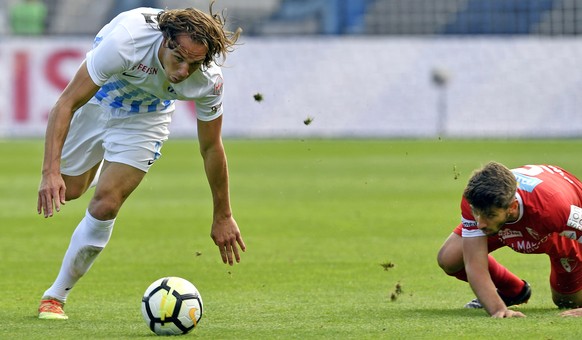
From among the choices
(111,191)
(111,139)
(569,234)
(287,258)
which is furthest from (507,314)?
(287,258)

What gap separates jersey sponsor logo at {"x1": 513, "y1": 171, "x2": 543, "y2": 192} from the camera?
6.68 m

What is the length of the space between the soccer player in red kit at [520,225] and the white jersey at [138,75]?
171 cm

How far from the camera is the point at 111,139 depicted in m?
7.36

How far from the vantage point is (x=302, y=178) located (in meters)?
18.9

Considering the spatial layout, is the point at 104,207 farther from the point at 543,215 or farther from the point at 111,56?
the point at 543,215

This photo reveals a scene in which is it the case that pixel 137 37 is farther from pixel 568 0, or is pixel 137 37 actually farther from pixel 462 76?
pixel 568 0

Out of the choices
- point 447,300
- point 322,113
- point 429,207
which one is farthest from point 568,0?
point 447,300

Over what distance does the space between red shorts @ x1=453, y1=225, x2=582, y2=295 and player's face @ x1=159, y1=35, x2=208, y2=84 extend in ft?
6.98

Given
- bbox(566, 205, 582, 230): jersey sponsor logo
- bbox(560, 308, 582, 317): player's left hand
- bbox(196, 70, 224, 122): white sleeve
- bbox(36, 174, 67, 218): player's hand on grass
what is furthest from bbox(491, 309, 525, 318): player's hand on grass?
bbox(36, 174, 67, 218): player's hand on grass

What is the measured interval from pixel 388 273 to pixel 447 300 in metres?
1.40

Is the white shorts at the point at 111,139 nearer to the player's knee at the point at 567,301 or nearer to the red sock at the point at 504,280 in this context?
the red sock at the point at 504,280

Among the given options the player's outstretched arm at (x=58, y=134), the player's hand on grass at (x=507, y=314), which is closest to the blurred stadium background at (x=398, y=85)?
the player's outstretched arm at (x=58, y=134)

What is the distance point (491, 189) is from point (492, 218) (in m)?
0.18

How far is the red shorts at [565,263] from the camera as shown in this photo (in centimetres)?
711
